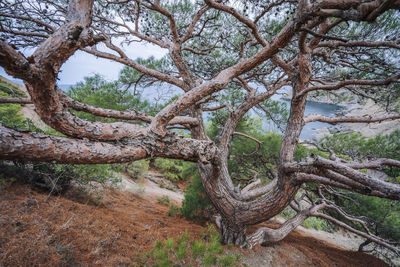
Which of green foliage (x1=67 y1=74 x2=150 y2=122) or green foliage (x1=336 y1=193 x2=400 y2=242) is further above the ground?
green foliage (x1=67 y1=74 x2=150 y2=122)

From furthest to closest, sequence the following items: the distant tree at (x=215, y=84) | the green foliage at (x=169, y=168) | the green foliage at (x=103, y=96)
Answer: the green foliage at (x=169, y=168)
the green foliage at (x=103, y=96)
the distant tree at (x=215, y=84)

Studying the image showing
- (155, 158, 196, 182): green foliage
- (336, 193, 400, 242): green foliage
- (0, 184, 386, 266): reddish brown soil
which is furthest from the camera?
(155, 158, 196, 182): green foliage

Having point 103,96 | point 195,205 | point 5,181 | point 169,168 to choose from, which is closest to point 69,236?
point 5,181

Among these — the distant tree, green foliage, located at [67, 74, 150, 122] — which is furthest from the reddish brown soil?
green foliage, located at [67, 74, 150, 122]

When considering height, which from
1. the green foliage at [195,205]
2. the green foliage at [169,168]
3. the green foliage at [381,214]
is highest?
the green foliage at [381,214]

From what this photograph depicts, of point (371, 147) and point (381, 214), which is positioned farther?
point (371, 147)

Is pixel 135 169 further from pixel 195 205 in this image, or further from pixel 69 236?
pixel 69 236

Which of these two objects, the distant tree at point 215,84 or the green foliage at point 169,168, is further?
the green foliage at point 169,168

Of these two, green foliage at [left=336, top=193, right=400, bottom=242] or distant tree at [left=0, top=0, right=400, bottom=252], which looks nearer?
distant tree at [left=0, top=0, right=400, bottom=252]

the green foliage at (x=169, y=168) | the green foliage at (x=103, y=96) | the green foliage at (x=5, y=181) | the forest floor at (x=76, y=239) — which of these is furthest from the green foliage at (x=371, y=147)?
the green foliage at (x=169, y=168)

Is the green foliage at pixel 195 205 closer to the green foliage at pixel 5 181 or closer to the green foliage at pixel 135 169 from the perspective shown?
the green foliage at pixel 5 181

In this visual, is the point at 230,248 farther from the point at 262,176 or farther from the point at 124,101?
the point at 124,101

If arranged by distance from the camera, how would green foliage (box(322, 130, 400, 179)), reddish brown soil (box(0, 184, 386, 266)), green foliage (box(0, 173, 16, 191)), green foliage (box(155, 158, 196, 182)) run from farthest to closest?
green foliage (box(155, 158, 196, 182)) → green foliage (box(322, 130, 400, 179)) → green foliage (box(0, 173, 16, 191)) → reddish brown soil (box(0, 184, 386, 266))

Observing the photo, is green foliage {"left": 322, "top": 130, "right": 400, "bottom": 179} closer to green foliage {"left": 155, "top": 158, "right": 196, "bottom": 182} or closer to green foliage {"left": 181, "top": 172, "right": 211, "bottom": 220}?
green foliage {"left": 181, "top": 172, "right": 211, "bottom": 220}
